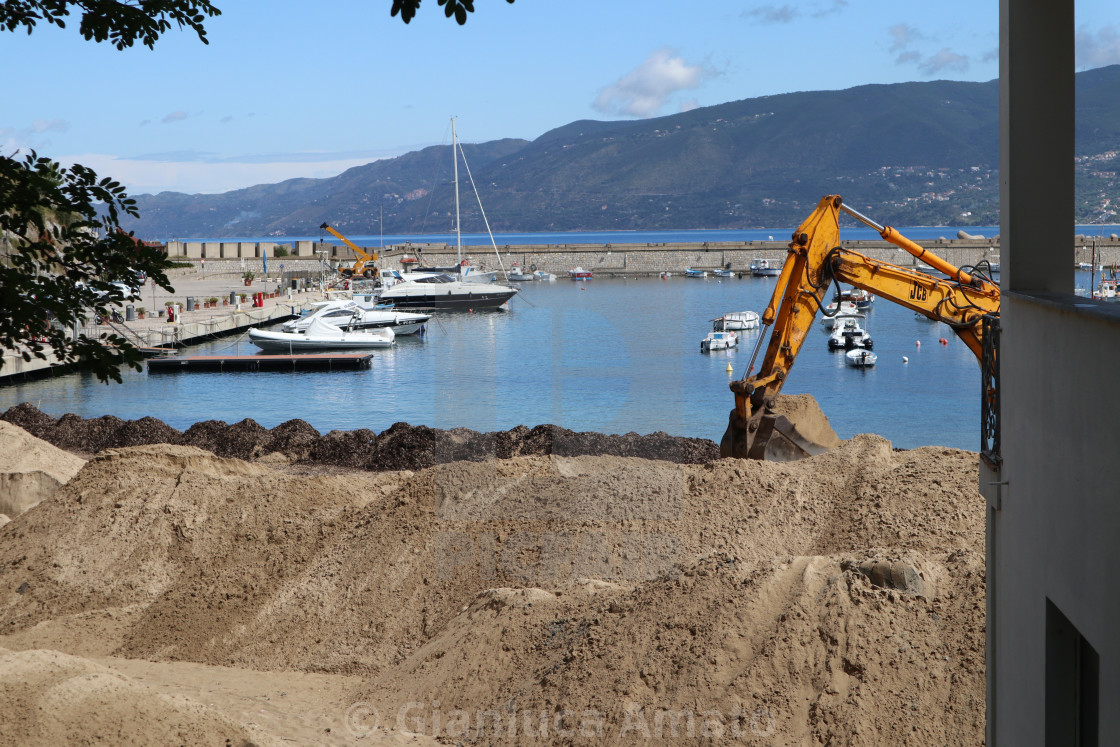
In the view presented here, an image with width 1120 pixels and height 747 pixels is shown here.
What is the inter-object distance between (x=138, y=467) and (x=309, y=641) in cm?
487

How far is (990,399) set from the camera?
18.9 ft

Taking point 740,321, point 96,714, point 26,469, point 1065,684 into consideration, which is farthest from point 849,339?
point 96,714

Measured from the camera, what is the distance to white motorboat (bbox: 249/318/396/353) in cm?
4075

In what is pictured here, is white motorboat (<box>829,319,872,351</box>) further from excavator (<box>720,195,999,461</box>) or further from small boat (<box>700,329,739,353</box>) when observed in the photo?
excavator (<box>720,195,999,461</box>)

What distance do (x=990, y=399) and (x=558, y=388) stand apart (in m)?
28.8

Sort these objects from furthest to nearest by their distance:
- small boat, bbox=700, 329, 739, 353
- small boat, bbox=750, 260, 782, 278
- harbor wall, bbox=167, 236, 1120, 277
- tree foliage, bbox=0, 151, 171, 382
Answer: small boat, bbox=750, 260, 782, 278 → harbor wall, bbox=167, 236, 1120, 277 → small boat, bbox=700, 329, 739, 353 → tree foliage, bbox=0, 151, 171, 382

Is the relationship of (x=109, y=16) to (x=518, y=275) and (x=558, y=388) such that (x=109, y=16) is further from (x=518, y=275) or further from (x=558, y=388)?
(x=518, y=275)

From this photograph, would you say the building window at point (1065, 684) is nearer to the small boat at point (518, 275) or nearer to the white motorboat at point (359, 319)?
the white motorboat at point (359, 319)

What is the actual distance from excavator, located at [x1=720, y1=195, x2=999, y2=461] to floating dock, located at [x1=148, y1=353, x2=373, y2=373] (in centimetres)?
2768

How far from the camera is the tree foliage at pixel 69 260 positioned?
4.59m

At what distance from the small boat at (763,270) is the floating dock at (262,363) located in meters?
62.8

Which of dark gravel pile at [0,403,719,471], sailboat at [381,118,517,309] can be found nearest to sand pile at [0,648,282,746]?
dark gravel pile at [0,403,719,471]

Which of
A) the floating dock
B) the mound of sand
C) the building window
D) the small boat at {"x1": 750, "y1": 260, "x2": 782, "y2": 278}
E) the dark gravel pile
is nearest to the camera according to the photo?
the building window

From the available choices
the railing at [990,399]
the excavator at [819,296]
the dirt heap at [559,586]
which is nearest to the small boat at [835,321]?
the excavator at [819,296]
